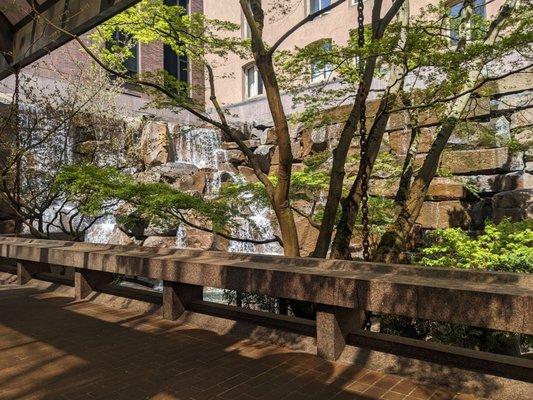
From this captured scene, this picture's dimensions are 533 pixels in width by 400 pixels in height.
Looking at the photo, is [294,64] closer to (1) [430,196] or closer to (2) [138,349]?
(2) [138,349]

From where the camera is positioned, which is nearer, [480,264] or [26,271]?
A: [480,264]

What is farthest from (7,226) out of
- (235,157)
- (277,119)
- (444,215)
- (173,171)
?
(444,215)

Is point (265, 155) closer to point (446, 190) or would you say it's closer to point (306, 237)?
point (306, 237)

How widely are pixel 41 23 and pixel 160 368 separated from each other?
19.6 ft

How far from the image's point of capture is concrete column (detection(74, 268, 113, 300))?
7184 mm

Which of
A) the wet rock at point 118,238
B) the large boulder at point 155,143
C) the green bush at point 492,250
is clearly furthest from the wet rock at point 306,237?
the large boulder at point 155,143

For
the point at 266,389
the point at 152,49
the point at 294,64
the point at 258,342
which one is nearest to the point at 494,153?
the point at 294,64

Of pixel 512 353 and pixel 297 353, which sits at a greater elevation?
pixel 297 353

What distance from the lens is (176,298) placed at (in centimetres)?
590

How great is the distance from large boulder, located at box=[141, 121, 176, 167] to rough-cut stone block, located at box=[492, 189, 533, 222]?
1520 centimetres

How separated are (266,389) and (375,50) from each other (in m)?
4.23

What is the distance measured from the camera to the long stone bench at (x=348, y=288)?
3.40m

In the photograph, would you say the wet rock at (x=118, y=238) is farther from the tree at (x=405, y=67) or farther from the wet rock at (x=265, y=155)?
the tree at (x=405, y=67)

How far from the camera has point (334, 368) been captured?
4.18 m
